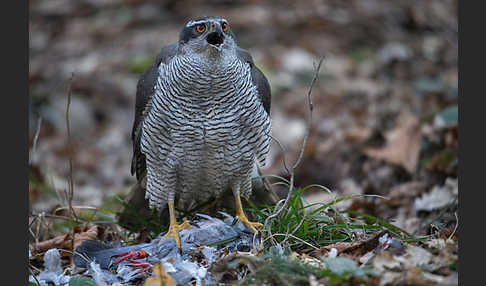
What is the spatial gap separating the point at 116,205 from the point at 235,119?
235 centimetres

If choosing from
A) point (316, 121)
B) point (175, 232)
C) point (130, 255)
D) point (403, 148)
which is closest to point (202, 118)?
point (175, 232)

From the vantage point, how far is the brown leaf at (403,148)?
6.35 metres

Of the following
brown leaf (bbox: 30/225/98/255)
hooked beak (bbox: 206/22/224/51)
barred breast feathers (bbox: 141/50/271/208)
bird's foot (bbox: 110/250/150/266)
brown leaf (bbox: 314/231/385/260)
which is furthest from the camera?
brown leaf (bbox: 30/225/98/255)

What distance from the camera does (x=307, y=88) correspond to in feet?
32.0

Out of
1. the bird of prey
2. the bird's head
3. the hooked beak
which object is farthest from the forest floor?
the hooked beak

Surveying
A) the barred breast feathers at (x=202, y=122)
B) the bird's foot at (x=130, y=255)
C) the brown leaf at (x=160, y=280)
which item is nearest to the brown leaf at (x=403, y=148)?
the barred breast feathers at (x=202, y=122)

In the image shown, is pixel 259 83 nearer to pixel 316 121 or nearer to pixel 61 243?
pixel 61 243

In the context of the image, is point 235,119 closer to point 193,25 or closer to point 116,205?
point 193,25

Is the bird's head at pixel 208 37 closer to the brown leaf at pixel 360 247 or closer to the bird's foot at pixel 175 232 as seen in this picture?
the bird's foot at pixel 175 232

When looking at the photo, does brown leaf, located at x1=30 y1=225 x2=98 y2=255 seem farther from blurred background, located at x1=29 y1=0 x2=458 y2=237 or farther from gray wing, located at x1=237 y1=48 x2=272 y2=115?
gray wing, located at x1=237 y1=48 x2=272 y2=115

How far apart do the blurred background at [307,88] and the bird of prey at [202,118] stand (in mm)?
1644

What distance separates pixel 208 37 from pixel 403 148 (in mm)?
3514

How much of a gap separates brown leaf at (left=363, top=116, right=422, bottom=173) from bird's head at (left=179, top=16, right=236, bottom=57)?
3221mm

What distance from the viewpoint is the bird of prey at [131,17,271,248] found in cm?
→ 391
